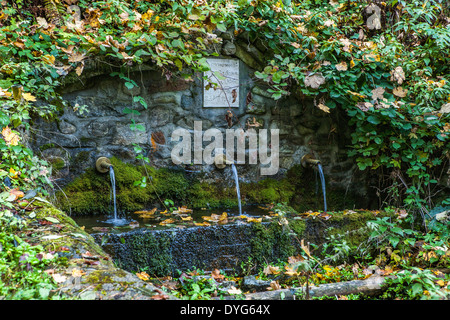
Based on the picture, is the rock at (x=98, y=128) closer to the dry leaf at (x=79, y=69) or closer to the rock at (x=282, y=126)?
the dry leaf at (x=79, y=69)

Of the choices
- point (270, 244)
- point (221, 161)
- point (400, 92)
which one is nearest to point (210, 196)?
point (221, 161)

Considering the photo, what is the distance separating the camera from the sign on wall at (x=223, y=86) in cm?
378

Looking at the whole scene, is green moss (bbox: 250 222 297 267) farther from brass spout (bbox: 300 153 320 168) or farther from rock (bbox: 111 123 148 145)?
rock (bbox: 111 123 148 145)

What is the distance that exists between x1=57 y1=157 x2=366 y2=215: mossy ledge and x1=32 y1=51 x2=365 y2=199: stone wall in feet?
0.29

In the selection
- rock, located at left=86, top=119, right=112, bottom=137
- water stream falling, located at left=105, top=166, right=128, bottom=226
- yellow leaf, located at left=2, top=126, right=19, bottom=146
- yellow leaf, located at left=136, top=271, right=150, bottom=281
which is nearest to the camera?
yellow leaf, located at left=2, top=126, right=19, bottom=146

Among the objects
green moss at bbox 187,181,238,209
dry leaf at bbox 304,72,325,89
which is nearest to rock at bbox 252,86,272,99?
dry leaf at bbox 304,72,325,89

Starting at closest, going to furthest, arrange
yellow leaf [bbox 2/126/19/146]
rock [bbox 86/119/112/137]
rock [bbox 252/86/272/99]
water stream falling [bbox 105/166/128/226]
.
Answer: yellow leaf [bbox 2/126/19/146]
water stream falling [bbox 105/166/128/226]
rock [bbox 86/119/112/137]
rock [bbox 252/86/272/99]

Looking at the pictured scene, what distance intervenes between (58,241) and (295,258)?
1814 millimetres

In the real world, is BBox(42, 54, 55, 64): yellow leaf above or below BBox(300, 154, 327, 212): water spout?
above

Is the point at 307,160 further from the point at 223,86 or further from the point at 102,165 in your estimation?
the point at 102,165

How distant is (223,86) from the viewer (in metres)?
3.82

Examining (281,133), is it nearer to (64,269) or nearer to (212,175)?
(212,175)

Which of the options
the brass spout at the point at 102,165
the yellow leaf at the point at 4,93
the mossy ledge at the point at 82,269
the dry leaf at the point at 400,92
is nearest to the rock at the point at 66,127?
the brass spout at the point at 102,165

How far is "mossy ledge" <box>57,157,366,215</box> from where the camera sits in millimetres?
3359
